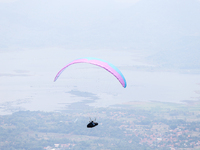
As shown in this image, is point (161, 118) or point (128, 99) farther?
point (128, 99)

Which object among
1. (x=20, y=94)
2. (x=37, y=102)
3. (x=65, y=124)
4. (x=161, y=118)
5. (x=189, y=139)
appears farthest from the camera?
(x=20, y=94)

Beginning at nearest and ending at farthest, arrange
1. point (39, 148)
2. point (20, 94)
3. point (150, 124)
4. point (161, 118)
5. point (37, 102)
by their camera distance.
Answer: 1. point (39, 148)
2. point (150, 124)
3. point (161, 118)
4. point (37, 102)
5. point (20, 94)

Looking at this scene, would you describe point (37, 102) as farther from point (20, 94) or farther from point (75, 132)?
point (75, 132)

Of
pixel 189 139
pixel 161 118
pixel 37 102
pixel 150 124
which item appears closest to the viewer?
pixel 189 139

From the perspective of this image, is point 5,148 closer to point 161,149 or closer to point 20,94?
point 161,149

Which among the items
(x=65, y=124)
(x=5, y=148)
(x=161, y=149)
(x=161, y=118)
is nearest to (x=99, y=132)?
(x=65, y=124)

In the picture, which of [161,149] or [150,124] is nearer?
[161,149]

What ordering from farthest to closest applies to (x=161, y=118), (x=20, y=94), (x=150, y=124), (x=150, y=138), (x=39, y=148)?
(x=20, y=94) → (x=161, y=118) → (x=150, y=124) → (x=150, y=138) → (x=39, y=148)

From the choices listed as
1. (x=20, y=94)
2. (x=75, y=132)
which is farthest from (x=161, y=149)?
(x=20, y=94)
